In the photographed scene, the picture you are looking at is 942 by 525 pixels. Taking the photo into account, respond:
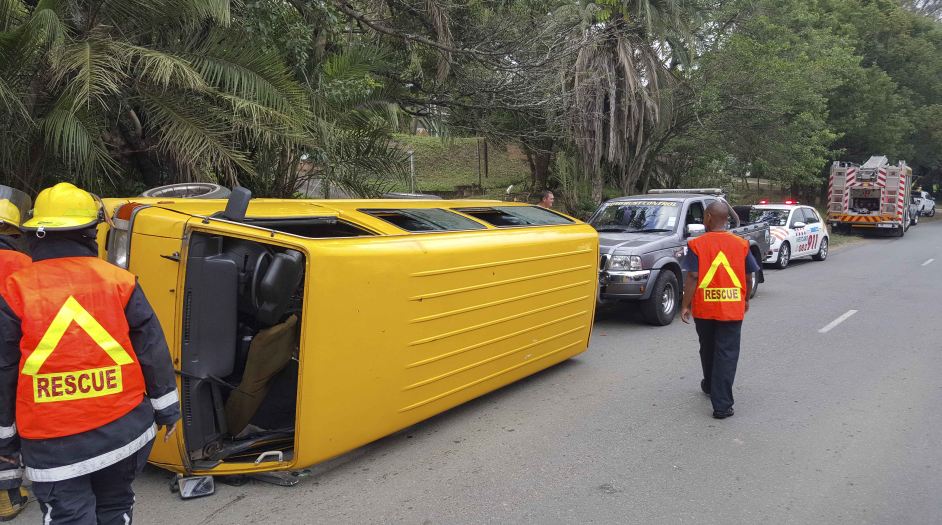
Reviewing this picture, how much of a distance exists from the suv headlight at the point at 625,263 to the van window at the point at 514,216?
197 cm

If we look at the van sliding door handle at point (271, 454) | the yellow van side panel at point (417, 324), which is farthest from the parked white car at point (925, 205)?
the van sliding door handle at point (271, 454)

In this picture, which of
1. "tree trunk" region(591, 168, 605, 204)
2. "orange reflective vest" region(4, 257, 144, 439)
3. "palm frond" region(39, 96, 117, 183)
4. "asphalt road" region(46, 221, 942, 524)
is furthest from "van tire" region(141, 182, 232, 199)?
"tree trunk" region(591, 168, 605, 204)

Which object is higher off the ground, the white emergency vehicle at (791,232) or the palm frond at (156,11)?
the palm frond at (156,11)

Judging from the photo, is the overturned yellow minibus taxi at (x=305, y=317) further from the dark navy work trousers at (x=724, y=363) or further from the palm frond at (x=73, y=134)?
the palm frond at (x=73, y=134)

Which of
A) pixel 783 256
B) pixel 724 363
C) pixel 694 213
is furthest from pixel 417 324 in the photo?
pixel 783 256

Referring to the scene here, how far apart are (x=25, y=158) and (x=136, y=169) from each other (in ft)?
5.99

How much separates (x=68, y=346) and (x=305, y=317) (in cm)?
141

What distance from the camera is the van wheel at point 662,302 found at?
344 inches

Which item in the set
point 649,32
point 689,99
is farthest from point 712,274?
point 689,99

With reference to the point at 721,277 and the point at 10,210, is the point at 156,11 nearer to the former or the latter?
the point at 10,210

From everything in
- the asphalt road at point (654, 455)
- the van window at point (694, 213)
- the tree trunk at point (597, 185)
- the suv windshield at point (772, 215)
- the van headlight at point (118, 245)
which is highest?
the tree trunk at point (597, 185)

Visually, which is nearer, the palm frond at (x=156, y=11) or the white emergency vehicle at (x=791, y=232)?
the palm frond at (x=156, y=11)

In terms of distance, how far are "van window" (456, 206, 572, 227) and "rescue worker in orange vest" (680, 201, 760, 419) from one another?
157 cm

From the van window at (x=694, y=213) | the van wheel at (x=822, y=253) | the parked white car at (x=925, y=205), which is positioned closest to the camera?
the van window at (x=694, y=213)
